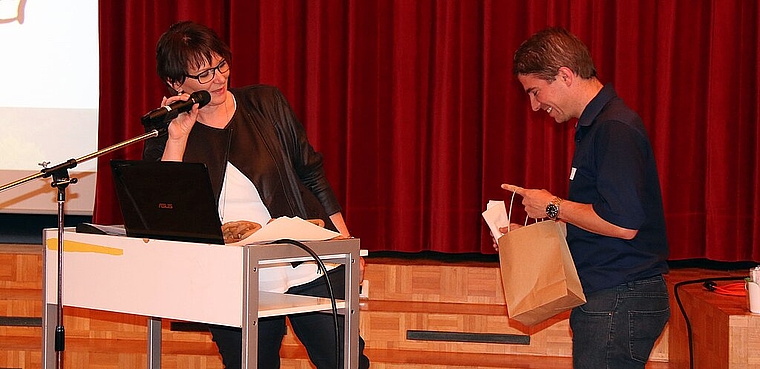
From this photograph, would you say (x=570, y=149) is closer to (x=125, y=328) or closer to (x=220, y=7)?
(x=220, y=7)

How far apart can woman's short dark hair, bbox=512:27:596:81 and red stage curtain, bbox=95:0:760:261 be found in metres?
2.11

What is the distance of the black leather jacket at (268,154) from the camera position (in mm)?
2123

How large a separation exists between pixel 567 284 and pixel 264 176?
0.78m

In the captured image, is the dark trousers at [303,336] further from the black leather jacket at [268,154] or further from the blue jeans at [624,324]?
the blue jeans at [624,324]

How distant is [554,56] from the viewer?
1925 mm

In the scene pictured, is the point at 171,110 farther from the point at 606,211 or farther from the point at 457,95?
the point at 457,95

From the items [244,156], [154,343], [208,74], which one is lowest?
[154,343]

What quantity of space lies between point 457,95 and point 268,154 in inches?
84.1

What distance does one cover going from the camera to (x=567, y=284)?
190 centimetres

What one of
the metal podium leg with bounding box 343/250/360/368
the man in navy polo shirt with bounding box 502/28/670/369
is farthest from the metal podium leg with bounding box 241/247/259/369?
the man in navy polo shirt with bounding box 502/28/670/369

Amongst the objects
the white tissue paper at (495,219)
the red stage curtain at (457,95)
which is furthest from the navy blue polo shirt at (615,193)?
the red stage curtain at (457,95)

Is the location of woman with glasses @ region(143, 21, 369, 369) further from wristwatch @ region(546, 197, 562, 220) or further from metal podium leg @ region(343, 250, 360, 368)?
wristwatch @ region(546, 197, 562, 220)

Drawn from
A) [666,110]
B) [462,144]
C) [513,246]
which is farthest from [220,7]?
[513,246]

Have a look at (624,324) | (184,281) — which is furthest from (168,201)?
(624,324)
